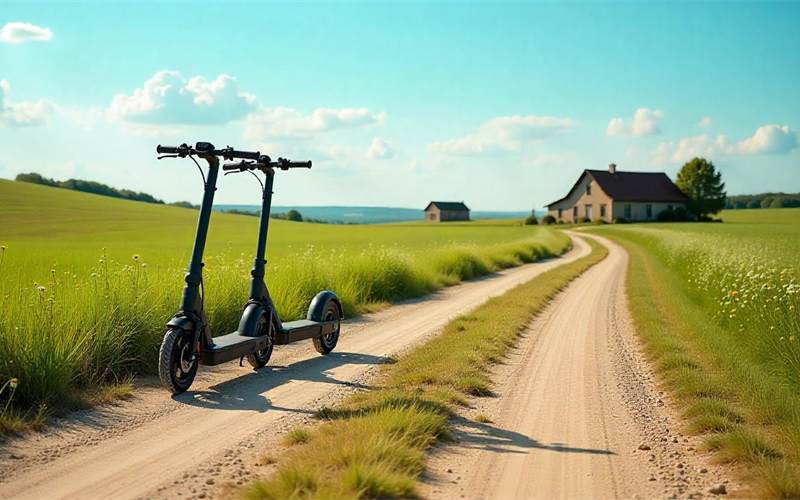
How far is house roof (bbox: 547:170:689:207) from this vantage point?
3600 inches

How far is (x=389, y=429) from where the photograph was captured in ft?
17.6

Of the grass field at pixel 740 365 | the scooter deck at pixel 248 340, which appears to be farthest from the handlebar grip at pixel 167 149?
the grass field at pixel 740 365

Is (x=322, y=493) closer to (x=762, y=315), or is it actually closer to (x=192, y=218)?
(x=762, y=315)

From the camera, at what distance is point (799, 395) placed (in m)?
7.39

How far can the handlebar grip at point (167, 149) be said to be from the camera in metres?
7.26

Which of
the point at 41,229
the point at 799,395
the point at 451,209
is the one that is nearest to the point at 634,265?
the point at 799,395

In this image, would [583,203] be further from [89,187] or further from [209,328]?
[209,328]

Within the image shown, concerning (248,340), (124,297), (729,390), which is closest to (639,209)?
(729,390)

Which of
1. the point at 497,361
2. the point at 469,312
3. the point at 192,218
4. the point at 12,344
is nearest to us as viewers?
the point at 12,344

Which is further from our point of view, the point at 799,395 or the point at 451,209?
the point at 451,209

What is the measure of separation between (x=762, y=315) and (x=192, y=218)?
51139 millimetres

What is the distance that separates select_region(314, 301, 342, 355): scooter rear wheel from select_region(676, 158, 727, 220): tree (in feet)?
311

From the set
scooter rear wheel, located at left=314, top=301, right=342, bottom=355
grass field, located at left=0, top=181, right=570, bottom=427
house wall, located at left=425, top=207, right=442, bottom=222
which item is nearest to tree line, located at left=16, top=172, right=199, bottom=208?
grass field, located at left=0, top=181, right=570, bottom=427

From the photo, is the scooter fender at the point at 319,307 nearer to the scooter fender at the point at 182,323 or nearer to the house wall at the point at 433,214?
the scooter fender at the point at 182,323
